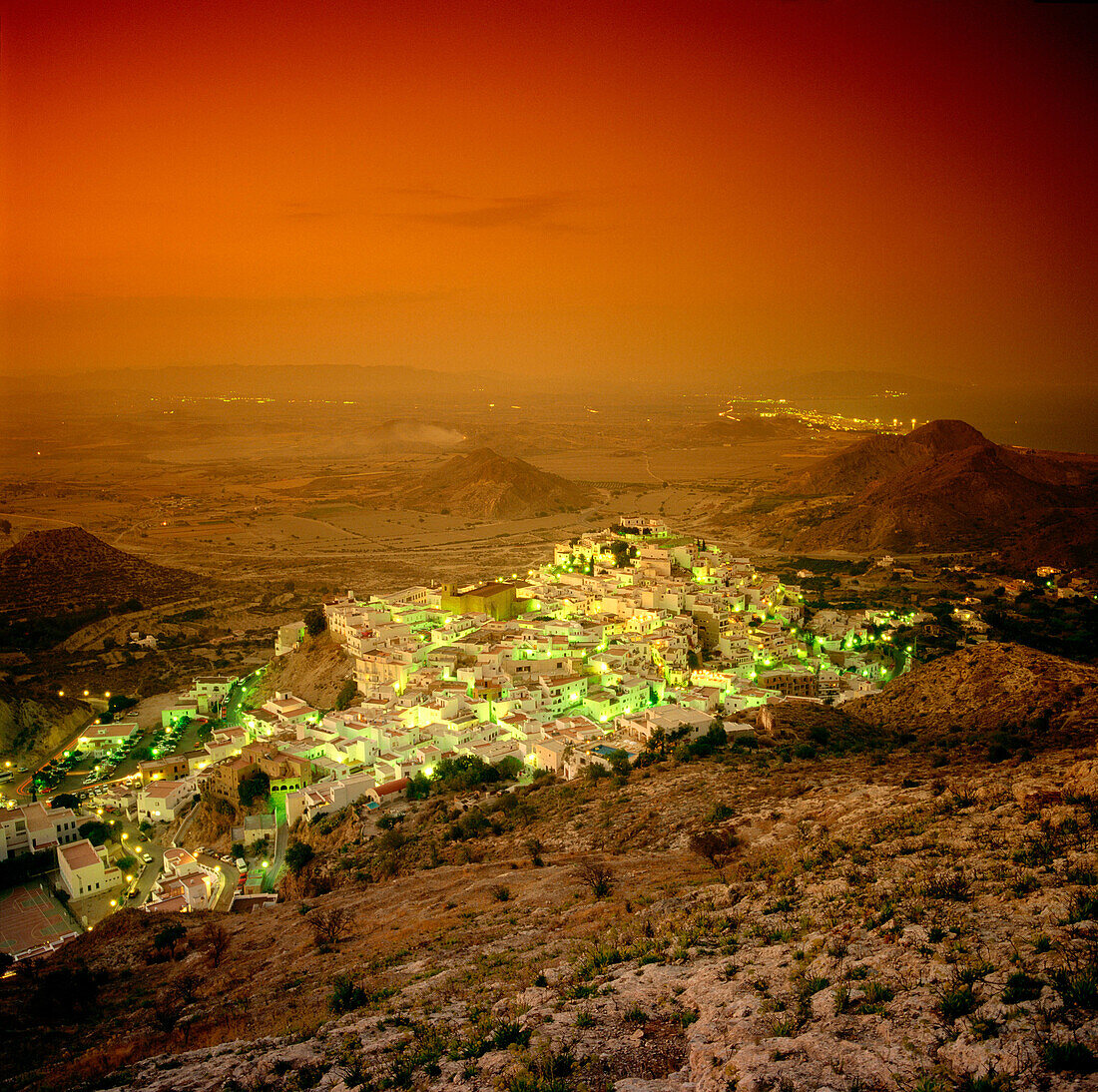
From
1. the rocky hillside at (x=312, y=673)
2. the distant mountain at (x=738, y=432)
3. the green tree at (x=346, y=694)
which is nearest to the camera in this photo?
the green tree at (x=346, y=694)

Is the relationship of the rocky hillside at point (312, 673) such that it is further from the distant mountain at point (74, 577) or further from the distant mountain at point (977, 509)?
the distant mountain at point (977, 509)

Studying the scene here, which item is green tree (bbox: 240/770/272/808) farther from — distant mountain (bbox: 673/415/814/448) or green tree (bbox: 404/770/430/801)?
distant mountain (bbox: 673/415/814/448)

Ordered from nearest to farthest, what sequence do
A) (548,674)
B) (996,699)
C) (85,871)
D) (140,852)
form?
(996,699), (85,871), (140,852), (548,674)

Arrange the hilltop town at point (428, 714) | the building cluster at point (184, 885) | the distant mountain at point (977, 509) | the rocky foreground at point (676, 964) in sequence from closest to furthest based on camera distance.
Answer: the rocky foreground at point (676, 964), the building cluster at point (184, 885), the hilltop town at point (428, 714), the distant mountain at point (977, 509)

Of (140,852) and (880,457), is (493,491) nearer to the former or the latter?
(880,457)

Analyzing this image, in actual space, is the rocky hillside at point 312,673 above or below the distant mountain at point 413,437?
below

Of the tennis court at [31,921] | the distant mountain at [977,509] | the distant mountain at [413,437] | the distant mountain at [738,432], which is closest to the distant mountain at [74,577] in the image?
the tennis court at [31,921]

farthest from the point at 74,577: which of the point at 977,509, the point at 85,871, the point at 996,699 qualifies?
the point at 977,509
